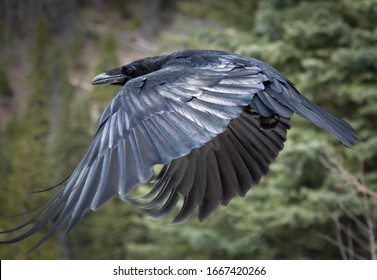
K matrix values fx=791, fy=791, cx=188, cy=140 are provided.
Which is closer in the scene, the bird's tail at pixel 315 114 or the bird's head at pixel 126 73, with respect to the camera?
the bird's tail at pixel 315 114

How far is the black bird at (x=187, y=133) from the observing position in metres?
4.65

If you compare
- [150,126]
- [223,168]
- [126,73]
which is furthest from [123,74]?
[150,126]

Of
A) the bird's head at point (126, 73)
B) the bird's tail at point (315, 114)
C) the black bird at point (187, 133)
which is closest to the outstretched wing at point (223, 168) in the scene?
the black bird at point (187, 133)

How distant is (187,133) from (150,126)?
0.97 feet

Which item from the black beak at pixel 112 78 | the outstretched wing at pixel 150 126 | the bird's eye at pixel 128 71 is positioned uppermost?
the bird's eye at pixel 128 71

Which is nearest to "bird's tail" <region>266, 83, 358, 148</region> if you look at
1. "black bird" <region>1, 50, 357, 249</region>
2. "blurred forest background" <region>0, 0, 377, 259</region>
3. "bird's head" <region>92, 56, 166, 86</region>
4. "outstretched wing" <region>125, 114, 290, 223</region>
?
"black bird" <region>1, 50, 357, 249</region>

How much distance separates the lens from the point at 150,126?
5070 millimetres

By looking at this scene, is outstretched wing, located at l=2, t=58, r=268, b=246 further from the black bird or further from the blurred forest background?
the blurred forest background

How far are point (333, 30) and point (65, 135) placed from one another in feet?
49.9

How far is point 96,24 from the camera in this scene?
151ft

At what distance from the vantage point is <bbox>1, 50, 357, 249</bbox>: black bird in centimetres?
465

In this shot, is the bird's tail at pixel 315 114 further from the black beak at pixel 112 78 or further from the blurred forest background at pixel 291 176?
the blurred forest background at pixel 291 176

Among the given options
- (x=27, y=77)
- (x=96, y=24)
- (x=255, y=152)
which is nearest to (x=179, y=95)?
(x=255, y=152)

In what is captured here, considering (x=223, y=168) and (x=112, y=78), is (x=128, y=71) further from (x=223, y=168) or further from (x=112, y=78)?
(x=223, y=168)
